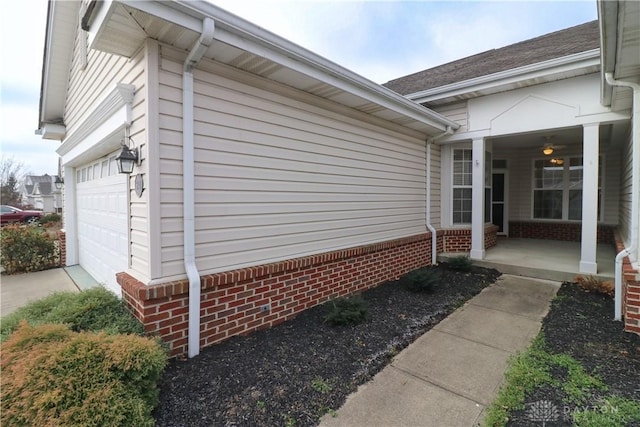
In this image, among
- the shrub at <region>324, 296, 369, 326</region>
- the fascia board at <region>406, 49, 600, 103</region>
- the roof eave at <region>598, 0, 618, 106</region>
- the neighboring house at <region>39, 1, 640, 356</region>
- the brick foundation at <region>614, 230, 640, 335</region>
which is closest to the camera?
the roof eave at <region>598, 0, 618, 106</region>

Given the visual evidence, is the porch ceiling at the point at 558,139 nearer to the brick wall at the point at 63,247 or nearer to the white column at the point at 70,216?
the white column at the point at 70,216

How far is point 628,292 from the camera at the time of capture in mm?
3441

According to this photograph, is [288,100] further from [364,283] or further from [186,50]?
[364,283]

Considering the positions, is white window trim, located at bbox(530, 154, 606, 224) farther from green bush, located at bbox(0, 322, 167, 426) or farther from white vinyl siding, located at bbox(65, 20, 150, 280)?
green bush, located at bbox(0, 322, 167, 426)

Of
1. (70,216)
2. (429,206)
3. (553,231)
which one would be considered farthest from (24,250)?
(553,231)

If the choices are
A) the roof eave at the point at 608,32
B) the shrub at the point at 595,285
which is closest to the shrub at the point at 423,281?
the shrub at the point at 595,285

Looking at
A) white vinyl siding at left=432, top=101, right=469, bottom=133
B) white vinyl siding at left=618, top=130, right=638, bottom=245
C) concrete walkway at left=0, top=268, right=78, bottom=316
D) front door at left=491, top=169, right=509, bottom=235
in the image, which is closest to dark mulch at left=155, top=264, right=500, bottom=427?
white vinyl siding at left=618, top=130, right=638, bottom=245

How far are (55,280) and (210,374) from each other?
5.25 meters

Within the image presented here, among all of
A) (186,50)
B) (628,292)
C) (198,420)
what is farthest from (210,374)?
(628,292)

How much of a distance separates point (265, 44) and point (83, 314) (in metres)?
3.17

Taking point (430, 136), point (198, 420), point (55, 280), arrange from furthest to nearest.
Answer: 1. point (430, 136)
2. point (55, 280)
3. point (198, 420)

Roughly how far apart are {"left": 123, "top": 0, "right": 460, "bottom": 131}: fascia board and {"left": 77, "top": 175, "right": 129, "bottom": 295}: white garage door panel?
196 centimetres

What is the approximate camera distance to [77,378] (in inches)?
76.0

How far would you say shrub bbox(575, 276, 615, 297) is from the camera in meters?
4.74
